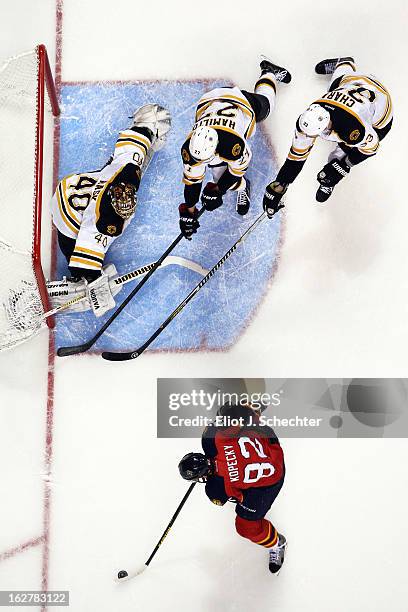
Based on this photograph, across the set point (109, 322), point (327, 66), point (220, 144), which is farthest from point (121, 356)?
point (327, 66)

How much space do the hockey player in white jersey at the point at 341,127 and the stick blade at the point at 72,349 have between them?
3.87 feet

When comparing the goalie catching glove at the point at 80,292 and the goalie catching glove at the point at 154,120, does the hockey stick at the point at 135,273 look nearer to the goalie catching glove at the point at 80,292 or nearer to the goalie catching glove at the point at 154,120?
the goalie catching glove at the point at 80,292

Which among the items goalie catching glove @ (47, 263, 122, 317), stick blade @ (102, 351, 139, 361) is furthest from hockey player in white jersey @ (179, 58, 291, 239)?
stick blade @ (102, 351, 139, 361)

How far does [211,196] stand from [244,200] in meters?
0.37

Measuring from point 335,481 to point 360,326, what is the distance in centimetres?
83

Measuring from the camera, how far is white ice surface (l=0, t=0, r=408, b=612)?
380 centimetres

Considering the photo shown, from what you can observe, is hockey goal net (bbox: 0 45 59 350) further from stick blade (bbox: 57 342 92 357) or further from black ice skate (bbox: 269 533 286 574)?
black ice skate (bbox: 269 533 286 574)

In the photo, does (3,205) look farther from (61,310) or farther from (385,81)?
(385,81)

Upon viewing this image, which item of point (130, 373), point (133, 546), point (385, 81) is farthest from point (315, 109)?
point (133, 546)

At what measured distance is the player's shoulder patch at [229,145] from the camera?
3357 mm

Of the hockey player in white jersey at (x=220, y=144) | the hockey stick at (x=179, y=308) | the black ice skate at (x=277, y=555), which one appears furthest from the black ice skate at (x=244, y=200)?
the black ice skate at (x=277, y=555)

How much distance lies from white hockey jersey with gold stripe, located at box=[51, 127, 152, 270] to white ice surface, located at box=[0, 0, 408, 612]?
0.63 metres

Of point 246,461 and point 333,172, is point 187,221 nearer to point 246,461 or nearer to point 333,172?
point 333,172

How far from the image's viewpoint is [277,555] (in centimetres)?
375
